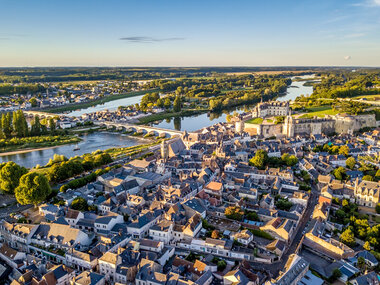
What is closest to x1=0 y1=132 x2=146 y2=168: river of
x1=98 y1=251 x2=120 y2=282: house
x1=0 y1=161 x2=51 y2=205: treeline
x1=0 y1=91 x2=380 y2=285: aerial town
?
x1=0 y1=161 x2=51 y2=205: treeline

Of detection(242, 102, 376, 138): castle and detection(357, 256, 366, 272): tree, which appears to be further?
detection(242, 102, 376, 138): castle

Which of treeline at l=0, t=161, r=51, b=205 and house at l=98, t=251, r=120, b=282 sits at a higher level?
treeline at l=0, t=161, r=51, b=205

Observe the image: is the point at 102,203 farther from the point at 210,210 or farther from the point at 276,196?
the point at 276,196

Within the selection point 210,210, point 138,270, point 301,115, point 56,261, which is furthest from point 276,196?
point 301,115

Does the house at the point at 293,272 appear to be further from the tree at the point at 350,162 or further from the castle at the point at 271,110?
the castle at the point at 271,110

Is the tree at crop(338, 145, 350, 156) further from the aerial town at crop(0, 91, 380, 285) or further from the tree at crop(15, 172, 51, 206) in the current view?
the tree at crop(15, 172, 51, 206)

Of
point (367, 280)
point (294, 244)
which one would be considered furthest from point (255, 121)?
point (367, 280)

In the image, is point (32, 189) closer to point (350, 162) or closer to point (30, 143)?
point (30, 143)
